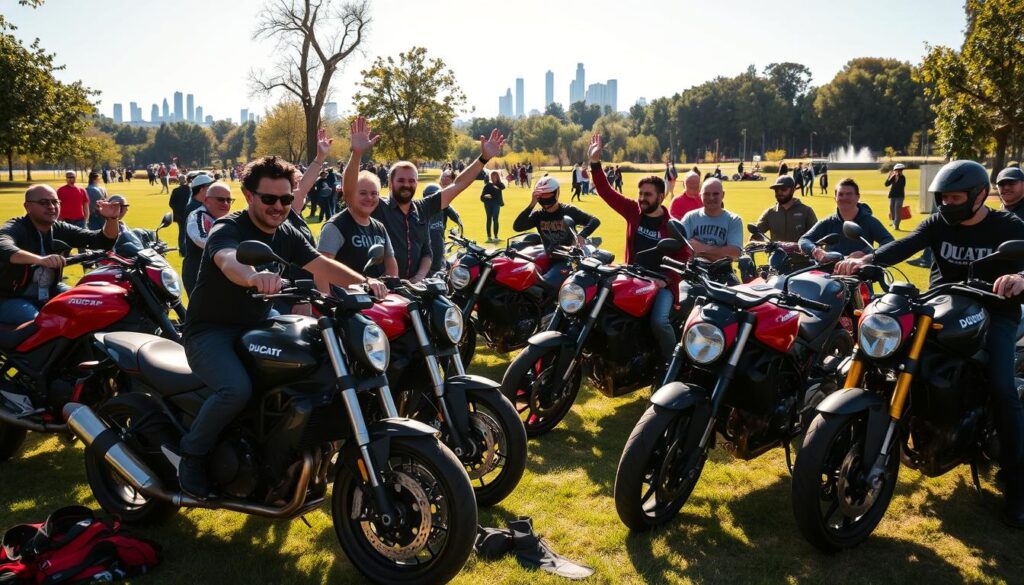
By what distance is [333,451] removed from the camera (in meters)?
3.91

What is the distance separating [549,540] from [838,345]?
3.17 metres

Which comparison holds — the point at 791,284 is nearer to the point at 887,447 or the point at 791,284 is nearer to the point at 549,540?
the point at 887,447

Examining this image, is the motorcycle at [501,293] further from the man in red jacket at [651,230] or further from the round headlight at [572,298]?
the round headlight at [572,298]

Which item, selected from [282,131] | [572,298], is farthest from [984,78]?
[282,131]

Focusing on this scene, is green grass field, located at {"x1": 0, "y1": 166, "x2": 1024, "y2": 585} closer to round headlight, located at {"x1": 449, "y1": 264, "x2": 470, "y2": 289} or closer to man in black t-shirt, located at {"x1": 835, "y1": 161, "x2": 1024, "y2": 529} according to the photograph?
man in black t-shirt, located at {"x1": 835, "y1": 161, "x2": 1024, "y2": 529}

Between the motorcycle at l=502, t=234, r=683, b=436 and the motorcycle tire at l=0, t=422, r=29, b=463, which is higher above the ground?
the motorcycle at l=502, t=234, r=683, b=436

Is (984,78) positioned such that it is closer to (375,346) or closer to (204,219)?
(204,219)

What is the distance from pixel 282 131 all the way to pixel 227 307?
89.0 meters

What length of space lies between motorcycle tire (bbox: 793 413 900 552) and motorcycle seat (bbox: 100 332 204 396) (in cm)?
306

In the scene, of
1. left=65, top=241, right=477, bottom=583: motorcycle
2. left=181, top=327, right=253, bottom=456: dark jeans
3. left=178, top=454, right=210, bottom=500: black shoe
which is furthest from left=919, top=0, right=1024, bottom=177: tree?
left=178, top=454, right=210, bottom=500: black shoe

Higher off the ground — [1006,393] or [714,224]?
[714,224]

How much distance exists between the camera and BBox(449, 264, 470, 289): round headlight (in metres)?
7.52

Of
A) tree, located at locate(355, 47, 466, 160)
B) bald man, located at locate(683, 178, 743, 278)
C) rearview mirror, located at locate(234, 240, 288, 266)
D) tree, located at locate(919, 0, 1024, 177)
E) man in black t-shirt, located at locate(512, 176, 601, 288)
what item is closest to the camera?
rearview mirror, located at locate(234, 240, 288, 266)

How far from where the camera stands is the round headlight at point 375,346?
138 inches
